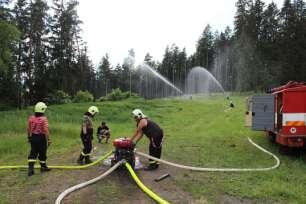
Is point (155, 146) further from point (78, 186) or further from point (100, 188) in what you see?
point (78, 186)

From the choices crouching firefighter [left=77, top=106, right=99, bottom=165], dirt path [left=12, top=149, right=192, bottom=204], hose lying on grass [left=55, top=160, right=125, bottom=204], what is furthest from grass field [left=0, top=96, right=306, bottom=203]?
crouching firefighter [left=77, top=106, right=99, bottom=165]

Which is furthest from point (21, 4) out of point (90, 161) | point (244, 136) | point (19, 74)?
point (90, 161)

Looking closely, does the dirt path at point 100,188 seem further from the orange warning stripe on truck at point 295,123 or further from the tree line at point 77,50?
the tree line at point 77,50

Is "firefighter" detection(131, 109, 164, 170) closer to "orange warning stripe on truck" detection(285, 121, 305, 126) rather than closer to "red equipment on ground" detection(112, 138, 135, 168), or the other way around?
"red equipment on ground" detection(112, 138, 135, 168)

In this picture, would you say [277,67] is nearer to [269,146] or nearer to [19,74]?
[19,74]

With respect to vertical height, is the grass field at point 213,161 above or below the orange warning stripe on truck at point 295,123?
below

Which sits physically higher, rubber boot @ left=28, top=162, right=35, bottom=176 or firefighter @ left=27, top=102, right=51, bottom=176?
firefighter @ left=27, top=102, right=51, bottom=176

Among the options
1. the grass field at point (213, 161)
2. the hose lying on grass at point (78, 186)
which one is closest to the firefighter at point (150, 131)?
the grass field at point (213, 161)

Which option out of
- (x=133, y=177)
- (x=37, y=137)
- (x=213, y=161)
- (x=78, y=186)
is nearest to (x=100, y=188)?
(x=78, y=186)

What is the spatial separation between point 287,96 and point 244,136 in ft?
19.6

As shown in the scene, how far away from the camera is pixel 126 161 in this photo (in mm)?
10023

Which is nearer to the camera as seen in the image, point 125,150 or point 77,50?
point 125,150

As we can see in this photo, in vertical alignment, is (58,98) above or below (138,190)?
above

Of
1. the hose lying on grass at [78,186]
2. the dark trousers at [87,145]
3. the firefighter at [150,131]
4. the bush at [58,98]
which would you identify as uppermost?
the bush at [58,98]
